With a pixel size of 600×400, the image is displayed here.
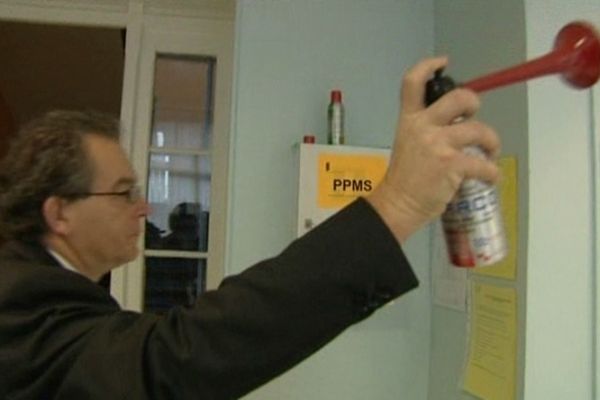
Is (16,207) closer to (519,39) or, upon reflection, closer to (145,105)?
(519,39)

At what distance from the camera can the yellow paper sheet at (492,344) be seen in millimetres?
1099

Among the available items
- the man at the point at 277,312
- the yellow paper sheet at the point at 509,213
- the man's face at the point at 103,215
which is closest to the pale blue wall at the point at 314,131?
the yellow paper sheet at the point at 509,213

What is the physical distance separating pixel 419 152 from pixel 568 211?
74 centimetres

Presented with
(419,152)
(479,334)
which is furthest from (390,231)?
(479,334)

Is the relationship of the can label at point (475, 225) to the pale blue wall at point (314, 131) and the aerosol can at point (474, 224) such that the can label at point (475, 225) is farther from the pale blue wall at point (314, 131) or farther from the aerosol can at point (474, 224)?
the pale blue wall at point (314, 131)

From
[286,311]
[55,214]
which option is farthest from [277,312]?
[55,214]

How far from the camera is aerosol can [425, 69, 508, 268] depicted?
500 millimetres

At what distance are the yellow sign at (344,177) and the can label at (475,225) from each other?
0.90 metres

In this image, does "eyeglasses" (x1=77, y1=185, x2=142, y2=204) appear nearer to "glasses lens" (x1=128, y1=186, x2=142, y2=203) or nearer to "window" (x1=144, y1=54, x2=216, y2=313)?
"glasses lens" (x1=128, y1=186, x2=142, y2=203)

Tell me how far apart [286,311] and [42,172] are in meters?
0.53

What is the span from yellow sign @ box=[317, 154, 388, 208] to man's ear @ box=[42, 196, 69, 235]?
0.71 m

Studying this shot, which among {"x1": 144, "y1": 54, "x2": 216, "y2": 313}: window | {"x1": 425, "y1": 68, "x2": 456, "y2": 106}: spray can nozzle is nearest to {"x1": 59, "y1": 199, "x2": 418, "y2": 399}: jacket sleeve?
{"x1": 425, "y1": 68, "x2": 456, "y2": 106}: spray can nozzle

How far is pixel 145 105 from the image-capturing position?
188 centimetres

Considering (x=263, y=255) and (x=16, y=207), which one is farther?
(x=263, y=255)
